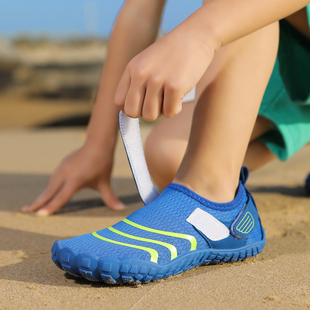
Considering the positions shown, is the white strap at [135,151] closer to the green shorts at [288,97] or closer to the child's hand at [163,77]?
the child's hand at [163,77]

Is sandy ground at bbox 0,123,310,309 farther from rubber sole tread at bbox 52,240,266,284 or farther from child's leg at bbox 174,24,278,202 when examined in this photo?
child's leg at bbox 174,24,278,202

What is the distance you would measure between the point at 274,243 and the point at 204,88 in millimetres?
451

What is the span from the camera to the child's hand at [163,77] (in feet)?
2.11

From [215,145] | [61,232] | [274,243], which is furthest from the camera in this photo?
[61,232]

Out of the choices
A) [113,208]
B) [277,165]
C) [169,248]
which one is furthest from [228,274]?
[277,165]

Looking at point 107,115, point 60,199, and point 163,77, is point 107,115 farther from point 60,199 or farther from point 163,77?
point 163,77

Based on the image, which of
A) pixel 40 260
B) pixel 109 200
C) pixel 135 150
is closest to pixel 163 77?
pixel 135 150

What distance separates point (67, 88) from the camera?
779 centimetres

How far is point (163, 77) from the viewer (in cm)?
64

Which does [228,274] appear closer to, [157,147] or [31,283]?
[31,283]

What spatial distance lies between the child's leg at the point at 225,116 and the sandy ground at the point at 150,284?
0.62 feet

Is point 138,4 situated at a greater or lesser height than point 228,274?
greater

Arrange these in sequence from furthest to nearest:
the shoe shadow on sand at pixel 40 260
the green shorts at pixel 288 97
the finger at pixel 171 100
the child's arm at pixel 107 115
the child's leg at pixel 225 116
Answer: the child's arm at pixel 107 115 < the green shorts at pixel 288 97 < the child's leg at pixel 225 116 < the shoe shadow on sand at pixel 40 260 < the finger at pixel 171 100

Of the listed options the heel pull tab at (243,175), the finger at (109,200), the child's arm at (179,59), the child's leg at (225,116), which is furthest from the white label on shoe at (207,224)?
the finger at (109,200)
